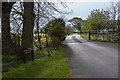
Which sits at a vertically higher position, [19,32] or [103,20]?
[103,20]

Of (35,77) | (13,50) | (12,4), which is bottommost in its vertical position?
(35,77)

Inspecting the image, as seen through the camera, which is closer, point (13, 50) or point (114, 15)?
point (13, 50)

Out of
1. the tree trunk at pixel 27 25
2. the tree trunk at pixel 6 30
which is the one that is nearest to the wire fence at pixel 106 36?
the tree trunk at pixel 27 25

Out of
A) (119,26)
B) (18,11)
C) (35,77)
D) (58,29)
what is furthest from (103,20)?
(35,77)

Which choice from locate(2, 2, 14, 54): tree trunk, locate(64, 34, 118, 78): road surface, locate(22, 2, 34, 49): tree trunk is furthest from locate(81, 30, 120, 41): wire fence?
locate(2, 2, 14, 54): tree trunk

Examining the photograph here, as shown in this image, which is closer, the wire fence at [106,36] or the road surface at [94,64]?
the road surface at [94,64]

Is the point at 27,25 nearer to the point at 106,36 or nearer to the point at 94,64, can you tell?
the point at 94,64

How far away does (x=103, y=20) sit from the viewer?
23.0m

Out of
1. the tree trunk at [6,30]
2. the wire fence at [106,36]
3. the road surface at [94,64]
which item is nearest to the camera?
the road surface at [94,64]

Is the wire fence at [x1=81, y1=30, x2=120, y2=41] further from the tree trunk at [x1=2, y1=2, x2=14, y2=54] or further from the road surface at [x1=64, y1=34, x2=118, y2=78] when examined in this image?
the tree trunk at [x1=2, y1=2, x2=14, y2=54]

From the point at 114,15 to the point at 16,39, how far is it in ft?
64.9

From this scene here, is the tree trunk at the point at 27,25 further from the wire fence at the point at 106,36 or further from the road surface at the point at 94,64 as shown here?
the wire fence at the point at 106,36

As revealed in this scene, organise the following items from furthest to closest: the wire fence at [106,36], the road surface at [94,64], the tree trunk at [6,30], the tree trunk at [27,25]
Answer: the wire fence at [106,36]
the tree trunk at [27,25]
the tree trunk at [6,30]
the road surface at [94,64]

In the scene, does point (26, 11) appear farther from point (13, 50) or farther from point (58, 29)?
point (58, 29)
